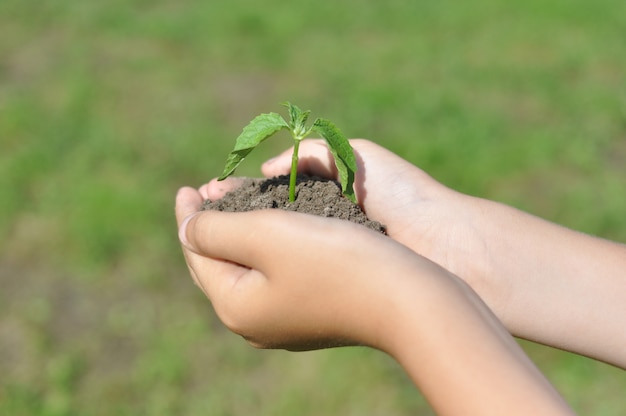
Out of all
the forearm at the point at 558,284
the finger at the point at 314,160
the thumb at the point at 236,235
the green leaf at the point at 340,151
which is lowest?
the forearm at the point at 558,284

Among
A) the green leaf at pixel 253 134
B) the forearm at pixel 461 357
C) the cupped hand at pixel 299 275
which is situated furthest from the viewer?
the green leaf at pixel 253 134

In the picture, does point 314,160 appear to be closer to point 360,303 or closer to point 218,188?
point 218,188

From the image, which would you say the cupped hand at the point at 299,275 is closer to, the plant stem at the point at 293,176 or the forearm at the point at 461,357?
the forearm at the point at 461,357

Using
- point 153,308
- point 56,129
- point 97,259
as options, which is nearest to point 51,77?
point 56,129

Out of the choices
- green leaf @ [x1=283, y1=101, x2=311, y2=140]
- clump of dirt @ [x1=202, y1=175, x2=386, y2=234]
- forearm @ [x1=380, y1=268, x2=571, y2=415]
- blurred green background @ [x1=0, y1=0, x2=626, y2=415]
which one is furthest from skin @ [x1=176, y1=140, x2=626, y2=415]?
blurred green background @ [x1=0, y1=0, x2=626, y2=415]

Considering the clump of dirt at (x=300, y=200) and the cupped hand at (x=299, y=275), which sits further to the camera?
the clump of dirt at (x=300, y=200)

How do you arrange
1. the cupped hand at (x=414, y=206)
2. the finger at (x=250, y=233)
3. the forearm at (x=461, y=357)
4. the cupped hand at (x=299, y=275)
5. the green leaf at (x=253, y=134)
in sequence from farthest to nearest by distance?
the cupped hand at (x=414, y=206)
the green leaf at (x=253, y=134)
the finger at (x=250, y=233)
the cupped hand at (x=299, y=275)
the forearm at (x=461, y=357)

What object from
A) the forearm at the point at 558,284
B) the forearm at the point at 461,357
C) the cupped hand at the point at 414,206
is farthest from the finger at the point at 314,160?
the forearm at the point at 461,357
